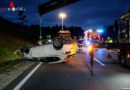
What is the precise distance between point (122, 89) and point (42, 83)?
2817 mm

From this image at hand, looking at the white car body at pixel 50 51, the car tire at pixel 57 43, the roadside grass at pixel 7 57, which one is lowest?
the roadside grass at pixel 7 57

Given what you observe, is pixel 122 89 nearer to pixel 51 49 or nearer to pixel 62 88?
pixel 62 88

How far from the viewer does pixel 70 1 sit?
1313cm

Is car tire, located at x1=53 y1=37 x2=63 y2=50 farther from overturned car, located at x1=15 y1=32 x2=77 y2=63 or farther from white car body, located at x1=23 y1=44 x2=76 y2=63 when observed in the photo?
white car body, located at x1=23 y1=44 x2=76 y2=63

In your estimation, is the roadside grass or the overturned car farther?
the roadside grass

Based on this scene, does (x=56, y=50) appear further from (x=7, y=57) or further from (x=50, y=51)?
(x=7, y=57)

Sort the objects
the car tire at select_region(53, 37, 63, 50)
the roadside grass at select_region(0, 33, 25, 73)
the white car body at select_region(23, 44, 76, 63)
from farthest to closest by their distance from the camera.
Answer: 1. the roadside grass at select_region(0, 33, 25, 73)
2. the white car body at select_region(23, 44, 76, 63)
3. the car tire at select_region(53, 37, 63, 50)

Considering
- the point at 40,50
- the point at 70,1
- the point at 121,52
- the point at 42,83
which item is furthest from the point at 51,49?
the point at 42,83

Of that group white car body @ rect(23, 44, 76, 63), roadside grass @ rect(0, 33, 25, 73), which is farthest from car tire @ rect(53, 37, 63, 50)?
roadside grass @ rect(0, 33, 25, 73)

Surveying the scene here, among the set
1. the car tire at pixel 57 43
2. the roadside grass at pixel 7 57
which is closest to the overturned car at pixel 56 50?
the car tire at pixel 57 43

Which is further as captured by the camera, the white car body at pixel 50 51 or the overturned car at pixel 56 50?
the white car body at pixel 50 51

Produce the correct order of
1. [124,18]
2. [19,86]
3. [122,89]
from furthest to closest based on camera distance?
[124,18]
[19,86]
[122,89]

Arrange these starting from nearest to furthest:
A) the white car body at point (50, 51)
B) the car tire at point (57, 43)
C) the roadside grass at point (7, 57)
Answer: the car tire at point (57, 43) → the white car body at point (50, 51) → the roadside grass at point (7, 57)

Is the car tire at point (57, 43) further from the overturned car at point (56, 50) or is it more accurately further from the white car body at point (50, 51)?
the white car body at point (50, 51)
